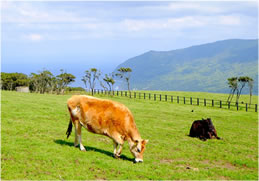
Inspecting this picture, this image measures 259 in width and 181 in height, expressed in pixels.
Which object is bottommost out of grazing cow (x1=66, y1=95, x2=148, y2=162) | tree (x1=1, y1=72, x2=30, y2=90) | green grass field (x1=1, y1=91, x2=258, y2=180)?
green grass field (x1=1, y1=91, x2=258, y2=180)

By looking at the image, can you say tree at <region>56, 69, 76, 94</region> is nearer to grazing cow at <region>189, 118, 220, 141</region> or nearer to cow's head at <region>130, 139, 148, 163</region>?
grazing cow at <region>189, 118, 220, 141</region>

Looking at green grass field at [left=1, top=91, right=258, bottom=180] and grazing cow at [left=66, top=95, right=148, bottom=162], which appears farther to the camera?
grazing cow at [left=66, top=95, right=148, bottom=162]

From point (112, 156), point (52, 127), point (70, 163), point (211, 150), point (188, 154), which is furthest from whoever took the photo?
point (52, 127)

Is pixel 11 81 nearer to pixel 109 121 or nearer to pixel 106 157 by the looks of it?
pixel 109 121

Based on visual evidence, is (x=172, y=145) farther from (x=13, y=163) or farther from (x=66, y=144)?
(x=13, y=163)

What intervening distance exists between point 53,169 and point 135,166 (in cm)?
313

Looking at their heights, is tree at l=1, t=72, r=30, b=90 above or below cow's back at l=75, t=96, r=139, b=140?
above

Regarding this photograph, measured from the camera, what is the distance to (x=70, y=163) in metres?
10.5

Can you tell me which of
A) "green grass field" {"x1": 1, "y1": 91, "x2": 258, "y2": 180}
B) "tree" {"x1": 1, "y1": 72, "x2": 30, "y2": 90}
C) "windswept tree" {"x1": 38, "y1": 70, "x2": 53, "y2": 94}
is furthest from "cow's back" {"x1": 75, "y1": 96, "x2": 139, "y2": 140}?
"tree" {"x1": 1, "y1": 72, "x2": 30, "y2": 90}

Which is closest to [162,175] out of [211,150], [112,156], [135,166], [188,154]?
[135,166]

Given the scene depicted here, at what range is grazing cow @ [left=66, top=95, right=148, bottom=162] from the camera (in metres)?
11.9

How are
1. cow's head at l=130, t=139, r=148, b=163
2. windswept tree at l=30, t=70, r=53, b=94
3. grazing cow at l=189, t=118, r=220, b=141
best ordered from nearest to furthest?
cow's head at l=130, t=139, r=148, b=163, grazing cow at l=189, t=118, r=220, b=141, windswept tree at l=30, t=70, r=53, b=94

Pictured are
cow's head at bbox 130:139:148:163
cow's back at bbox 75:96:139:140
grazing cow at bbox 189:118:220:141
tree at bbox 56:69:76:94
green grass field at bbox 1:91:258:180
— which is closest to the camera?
green grass field at bbox 1:91:258:180

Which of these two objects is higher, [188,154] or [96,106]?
[96,106]
